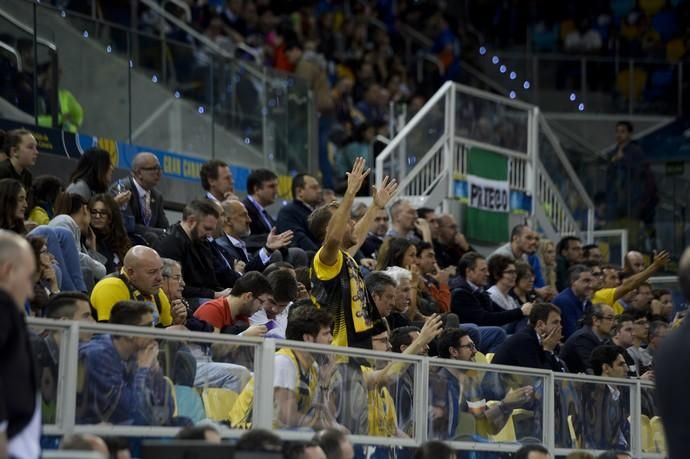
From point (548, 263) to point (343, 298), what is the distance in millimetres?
7876

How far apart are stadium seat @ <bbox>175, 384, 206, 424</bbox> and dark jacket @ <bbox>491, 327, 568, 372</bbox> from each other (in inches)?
146

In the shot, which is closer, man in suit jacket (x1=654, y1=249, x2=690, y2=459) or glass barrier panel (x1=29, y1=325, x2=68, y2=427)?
man in suit jacket (x1=654, y1=249, x2=690, y2=459)

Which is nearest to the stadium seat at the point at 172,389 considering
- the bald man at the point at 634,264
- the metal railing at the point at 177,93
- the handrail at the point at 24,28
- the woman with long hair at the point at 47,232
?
the woman with long hair at the point at 47,232

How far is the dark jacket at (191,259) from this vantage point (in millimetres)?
11672

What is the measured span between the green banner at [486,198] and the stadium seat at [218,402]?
10491 mm

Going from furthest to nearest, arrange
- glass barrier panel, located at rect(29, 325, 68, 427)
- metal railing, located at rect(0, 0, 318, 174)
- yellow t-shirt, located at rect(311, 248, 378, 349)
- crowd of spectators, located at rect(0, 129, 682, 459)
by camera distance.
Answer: metal railing, located at rect(0, 0, 318, 174)
yellow t-shirt, located at rect(311, 248, 378, 349)
crowd of spectators, located at rect(0, 129, 682, 459)
glass barrier panel, located at rect(29, 325, 68, 427)

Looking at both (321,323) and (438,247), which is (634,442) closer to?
(321,323)

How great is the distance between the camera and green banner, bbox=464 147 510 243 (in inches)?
747

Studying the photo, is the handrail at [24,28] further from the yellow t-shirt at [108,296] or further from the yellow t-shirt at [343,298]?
the yellow t-shirt at [343,298]

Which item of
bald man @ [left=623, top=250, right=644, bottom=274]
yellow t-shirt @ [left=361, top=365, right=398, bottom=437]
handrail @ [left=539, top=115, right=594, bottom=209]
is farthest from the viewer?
handrail @ [left=539, top=115, right=594, bottom=209]

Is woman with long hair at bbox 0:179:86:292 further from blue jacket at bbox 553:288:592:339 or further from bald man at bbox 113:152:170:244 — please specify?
blue jacket at bbox 553:288:592:339

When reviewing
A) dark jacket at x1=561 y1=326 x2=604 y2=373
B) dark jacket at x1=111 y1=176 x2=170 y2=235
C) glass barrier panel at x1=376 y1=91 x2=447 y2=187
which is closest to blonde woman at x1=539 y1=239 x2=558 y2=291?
glass barrier panel at x1=376 y1=91 x2=447 y2=187

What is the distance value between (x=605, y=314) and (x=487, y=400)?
4.05 metres

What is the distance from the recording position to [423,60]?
86.5ft
